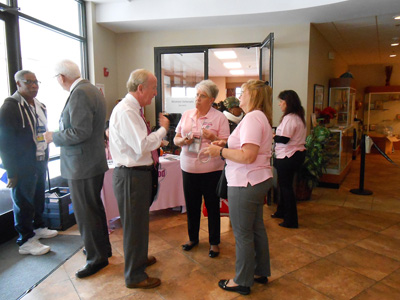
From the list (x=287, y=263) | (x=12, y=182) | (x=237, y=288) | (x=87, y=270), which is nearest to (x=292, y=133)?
(x=287, y=263)

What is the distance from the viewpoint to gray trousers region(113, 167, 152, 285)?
82.0 inches

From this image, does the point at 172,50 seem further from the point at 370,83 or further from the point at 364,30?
the point at 370,83

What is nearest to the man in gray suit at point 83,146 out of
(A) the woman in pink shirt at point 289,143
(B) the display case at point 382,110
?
(A) the woman in pink shirt at point 289,143

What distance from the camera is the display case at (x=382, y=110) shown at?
9594mm

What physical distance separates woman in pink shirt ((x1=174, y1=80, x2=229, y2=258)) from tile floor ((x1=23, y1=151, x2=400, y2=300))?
0.40 metres

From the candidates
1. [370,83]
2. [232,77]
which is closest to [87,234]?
[370,83]

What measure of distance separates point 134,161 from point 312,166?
118 inches

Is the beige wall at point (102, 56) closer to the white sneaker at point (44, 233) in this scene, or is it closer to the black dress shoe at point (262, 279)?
the white sneaker at point (44, 233)

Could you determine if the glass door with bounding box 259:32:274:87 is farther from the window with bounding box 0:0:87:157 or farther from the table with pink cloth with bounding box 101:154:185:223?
the window with bounding box 0:0:87:157

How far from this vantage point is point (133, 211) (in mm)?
2115

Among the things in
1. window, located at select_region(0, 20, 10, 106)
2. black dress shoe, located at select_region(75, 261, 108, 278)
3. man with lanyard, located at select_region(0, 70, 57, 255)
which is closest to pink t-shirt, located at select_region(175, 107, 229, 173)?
black dress shoe, located at select_region(75, 261, 108, 278)

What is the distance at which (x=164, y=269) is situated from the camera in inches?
101

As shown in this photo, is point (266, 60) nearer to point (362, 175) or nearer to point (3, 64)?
point (362, 175)

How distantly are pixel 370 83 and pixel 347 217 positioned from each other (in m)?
8.16
